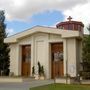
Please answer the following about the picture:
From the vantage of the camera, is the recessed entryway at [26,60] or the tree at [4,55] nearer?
the recessed entryway at [26,60]

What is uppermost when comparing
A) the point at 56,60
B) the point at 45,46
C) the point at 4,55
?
the point at 45,46

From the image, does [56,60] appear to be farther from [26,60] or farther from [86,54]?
[86,54]

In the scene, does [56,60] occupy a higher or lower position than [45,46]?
lower

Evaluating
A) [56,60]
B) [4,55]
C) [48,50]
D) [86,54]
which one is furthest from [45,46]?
[4,55]

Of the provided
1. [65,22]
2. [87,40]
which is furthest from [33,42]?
[87,40]

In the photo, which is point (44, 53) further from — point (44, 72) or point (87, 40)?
point (87, 40)

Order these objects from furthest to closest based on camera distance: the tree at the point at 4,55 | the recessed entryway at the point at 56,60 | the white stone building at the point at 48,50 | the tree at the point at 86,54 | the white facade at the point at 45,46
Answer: the tree at the point at 4,55, the recessed entryway at the point at 56,60, the white stone building at the point at 48,50, the white facade at the point at 45,46, the tree at the point at 86,54

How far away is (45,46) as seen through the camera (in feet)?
143

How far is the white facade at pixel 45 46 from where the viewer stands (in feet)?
134

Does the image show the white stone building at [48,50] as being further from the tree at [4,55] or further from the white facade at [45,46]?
the tree at [4,55]

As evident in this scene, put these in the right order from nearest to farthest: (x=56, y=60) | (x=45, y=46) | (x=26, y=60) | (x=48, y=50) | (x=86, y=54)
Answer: (x=86, y=54)
(x=48, y=50)
(x=56, y=60)
(x=45, y=46)
(x=26, y=60)

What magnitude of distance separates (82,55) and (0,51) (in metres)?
16.8

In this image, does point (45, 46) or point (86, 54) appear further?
point (45, 46)

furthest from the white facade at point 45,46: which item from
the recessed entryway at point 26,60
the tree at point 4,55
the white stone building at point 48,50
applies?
the tree at point 4,55
